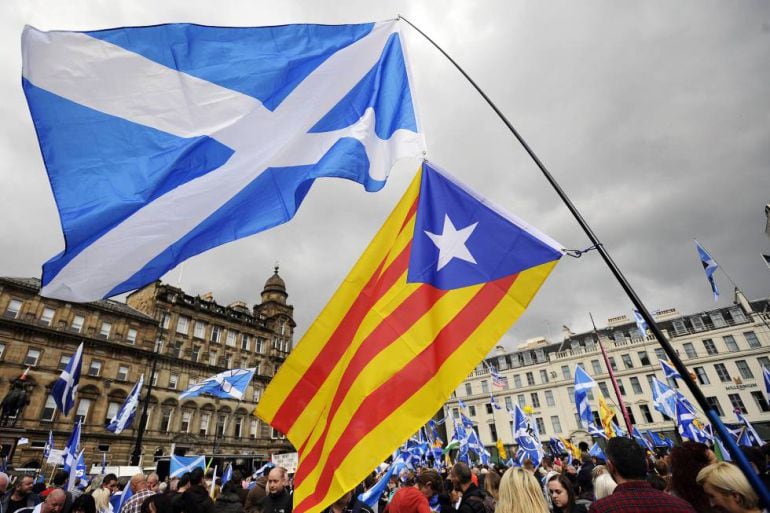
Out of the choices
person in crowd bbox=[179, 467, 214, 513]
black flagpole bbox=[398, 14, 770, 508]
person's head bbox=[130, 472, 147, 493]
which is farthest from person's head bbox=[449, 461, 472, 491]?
person's head bbox=[130, 472, 147, 493]

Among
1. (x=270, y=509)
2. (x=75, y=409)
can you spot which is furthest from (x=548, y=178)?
(x=75, y=409)

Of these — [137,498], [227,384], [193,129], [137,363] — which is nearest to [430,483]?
[137,498]

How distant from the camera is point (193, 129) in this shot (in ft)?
11.9

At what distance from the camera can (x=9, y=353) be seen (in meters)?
30.8

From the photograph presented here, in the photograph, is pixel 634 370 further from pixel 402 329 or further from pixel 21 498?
pixel 21 498

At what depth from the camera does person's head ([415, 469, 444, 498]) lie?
5762mm

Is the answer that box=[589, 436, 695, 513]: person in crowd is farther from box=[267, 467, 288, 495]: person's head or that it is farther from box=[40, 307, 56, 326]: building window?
box=[40, 307, 56, 326]: building window

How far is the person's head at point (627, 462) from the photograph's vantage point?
8.79 ft

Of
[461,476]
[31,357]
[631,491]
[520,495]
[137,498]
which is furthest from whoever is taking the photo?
[31,357]

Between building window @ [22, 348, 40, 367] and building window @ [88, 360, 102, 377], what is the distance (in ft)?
12.7

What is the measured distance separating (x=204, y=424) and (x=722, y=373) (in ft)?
195

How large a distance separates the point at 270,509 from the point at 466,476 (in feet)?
9.70

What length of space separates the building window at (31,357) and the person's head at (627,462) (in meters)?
43.6

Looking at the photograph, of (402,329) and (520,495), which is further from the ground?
(402,329)
